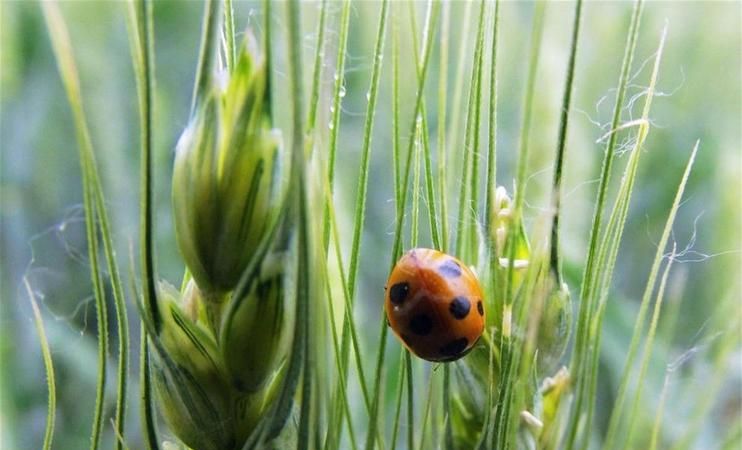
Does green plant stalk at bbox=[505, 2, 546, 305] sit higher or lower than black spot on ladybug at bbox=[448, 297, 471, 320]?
higher

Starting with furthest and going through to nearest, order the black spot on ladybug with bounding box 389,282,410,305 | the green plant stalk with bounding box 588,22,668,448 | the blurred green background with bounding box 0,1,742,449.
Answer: the blurred green background with bounding box 0,1,742,449
the black spot on ladybug with bounding box 389,282,410,305
the green plant stalk with bounding box 588,22,668,448

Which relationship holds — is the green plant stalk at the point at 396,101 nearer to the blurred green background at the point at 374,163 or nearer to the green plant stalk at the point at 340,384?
the green plant stalk at the point at 340,384

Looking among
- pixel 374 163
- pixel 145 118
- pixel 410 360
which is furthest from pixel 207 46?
pixel 374 163

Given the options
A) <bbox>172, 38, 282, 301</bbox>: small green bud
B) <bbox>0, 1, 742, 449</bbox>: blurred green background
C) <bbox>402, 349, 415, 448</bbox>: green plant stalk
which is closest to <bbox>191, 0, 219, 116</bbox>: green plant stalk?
<bbox>172, 38, 282, 301</bbox>: small green bud

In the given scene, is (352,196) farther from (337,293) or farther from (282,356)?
(282,356)

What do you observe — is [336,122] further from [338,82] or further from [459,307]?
[459,307]

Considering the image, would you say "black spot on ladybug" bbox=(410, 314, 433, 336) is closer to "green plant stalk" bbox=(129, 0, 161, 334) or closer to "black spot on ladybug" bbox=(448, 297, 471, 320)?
"black spot on ladybug" bbox=(448, 297, 471, 320)

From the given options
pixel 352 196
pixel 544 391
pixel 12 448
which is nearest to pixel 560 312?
pixel 544 391
